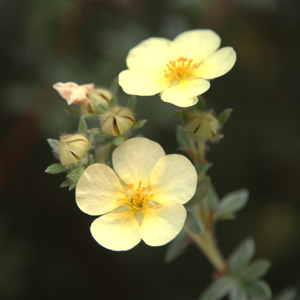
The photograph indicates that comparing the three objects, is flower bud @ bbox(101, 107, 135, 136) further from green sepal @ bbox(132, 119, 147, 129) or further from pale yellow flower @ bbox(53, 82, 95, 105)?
pale yellow flower @ bbox(53, 82, 95, 105)

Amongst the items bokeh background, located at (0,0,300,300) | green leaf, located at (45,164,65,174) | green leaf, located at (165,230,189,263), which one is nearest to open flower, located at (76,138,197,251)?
green leaf, located at (45,164,65,174)

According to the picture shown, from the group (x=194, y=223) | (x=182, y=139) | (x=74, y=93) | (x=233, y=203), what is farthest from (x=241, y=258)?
(x=74, y=93)

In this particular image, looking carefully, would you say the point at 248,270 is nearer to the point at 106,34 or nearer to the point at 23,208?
the point at 23,208

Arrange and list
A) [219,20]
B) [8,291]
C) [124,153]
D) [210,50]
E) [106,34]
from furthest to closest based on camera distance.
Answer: [106,34] → [219,20] → [8,291] → [210,50] → [124,153]

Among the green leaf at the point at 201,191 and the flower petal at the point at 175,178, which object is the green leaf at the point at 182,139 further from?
the flower petal at the point at 175,178

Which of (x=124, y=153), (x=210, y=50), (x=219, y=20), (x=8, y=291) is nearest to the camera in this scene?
(x=124, y=153)

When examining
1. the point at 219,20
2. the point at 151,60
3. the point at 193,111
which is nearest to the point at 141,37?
the point at 219,20

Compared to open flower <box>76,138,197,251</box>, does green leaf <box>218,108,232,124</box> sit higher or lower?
higher

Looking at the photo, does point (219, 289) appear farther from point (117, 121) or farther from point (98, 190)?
point (117, 121)
